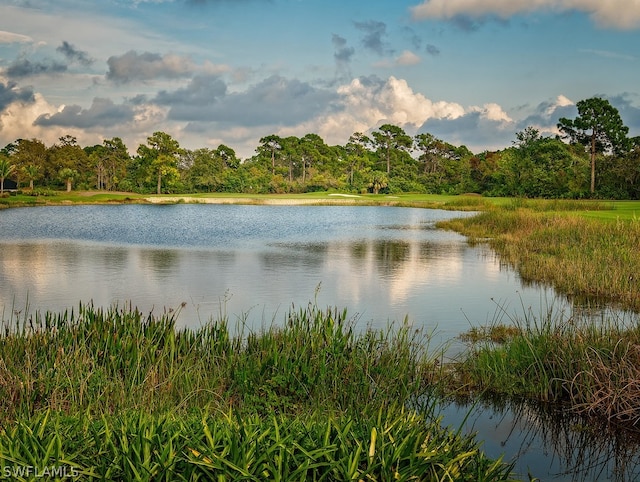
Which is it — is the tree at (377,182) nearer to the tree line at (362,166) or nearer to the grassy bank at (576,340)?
the tree line at (362,166)

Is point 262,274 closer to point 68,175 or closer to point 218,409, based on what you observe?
point 218,409

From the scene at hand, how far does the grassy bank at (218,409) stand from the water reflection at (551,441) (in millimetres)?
682

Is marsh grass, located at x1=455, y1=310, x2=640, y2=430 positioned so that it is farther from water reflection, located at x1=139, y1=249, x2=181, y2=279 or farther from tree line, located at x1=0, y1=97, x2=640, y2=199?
tree line, located at x1=0, y1=97, x2=640, y2=199

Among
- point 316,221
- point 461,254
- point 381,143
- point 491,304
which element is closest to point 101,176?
point 381,143

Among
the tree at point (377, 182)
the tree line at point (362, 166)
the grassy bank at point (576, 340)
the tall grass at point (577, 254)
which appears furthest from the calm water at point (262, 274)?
the tree at point (377, 182)

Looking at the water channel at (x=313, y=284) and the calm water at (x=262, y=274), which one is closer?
the water channel at (x=313, y=284)

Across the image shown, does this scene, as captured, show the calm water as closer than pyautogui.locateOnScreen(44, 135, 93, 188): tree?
Yes

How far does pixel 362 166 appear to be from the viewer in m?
99.1

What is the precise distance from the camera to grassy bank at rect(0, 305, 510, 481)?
3.37 metres

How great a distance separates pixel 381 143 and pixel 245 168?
2424cm

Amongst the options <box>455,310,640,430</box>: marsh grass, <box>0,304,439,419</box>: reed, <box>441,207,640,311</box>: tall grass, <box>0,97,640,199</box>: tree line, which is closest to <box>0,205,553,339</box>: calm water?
<box>441,207,640,311</box>: tall grass

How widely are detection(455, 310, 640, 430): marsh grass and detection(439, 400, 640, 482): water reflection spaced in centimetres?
20

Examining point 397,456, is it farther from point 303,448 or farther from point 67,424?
point 67,424

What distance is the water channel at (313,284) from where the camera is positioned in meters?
6.39
